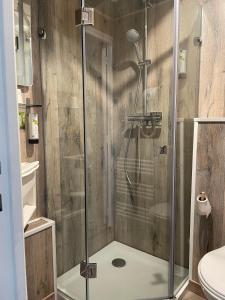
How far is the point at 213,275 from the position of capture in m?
1.16

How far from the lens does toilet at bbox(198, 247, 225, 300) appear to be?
42.1 inches

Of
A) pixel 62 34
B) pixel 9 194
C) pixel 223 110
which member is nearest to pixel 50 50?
pixel 62 34

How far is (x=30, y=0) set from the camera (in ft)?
4.88

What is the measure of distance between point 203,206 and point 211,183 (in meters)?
0.18

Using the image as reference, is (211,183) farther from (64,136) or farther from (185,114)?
(64,136)

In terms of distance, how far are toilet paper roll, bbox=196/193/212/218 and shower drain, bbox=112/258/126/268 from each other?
82 centimetres

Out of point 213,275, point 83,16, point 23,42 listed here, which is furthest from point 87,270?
point 83,16

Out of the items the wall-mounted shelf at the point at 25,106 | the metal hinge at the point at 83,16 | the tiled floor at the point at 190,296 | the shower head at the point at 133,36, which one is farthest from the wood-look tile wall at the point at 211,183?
the wall-mounted shelf at the point at 25,106

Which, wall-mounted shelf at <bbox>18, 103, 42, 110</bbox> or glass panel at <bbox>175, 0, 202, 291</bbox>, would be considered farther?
glass panel at <bbox>175, 0, 202, 291</bbox>

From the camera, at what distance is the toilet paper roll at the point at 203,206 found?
1.55 meters

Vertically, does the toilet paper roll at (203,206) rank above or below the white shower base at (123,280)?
above

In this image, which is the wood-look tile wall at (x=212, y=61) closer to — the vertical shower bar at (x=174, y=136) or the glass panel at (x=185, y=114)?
the glass panel at (x=185, y=114)

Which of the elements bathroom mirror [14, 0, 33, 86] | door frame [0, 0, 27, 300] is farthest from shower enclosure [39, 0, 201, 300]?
door frame [0, 0, 27, 300]

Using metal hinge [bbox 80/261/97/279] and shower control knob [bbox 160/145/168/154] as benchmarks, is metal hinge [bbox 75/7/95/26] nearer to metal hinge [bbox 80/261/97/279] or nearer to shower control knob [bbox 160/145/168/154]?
shower control knob [bbox 160/145/168/154]
